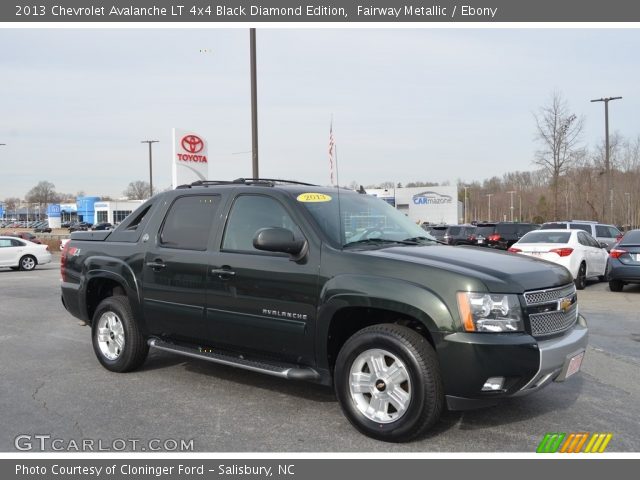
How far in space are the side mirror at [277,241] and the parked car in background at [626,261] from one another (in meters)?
10.7

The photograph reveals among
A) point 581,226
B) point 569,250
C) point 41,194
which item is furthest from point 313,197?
point 41,194

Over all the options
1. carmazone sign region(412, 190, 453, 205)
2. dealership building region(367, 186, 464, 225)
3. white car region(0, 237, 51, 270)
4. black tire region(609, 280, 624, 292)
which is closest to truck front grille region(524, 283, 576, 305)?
black tire region(609, 280, 624, 292)

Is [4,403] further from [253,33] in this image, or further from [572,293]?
[253,33]

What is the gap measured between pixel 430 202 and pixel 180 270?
233ft

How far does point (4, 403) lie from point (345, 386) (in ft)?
10.1

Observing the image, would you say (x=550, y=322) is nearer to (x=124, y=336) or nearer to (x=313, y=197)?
(x=313, y=197)

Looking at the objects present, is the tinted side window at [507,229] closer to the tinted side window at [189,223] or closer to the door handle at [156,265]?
the tinted side window at [189,223]

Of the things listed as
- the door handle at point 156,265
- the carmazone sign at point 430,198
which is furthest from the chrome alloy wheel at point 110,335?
the carmazone sign at point 430,198

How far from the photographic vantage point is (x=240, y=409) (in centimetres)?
488

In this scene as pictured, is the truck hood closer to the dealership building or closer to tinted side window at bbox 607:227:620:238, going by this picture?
tinted side window at bbox 607:227:620:238

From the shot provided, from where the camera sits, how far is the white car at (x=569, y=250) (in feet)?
45.0

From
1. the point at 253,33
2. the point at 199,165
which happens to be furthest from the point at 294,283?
the point at 199,165

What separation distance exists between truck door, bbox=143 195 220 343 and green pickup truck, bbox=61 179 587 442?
15 millimetres

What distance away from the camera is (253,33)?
646 inches
